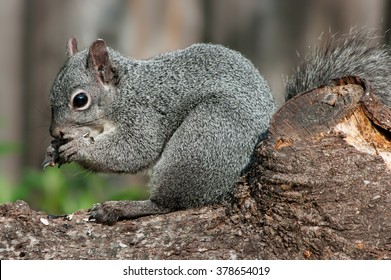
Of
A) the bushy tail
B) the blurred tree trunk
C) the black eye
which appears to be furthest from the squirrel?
the blurred tree trunk

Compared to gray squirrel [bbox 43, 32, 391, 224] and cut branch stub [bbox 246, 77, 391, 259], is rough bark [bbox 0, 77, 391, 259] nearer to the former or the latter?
cut branch stub [bbox 246, 77, 391, 259]

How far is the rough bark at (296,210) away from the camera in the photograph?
9.36ft

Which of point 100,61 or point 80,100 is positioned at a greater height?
point 100,61

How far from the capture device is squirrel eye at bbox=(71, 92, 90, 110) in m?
3.49

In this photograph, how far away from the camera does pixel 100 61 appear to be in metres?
3.54

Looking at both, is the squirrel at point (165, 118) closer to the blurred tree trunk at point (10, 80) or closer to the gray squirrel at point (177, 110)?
the gray squirrel at point (177, 110)

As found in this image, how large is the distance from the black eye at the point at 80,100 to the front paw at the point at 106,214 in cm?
51

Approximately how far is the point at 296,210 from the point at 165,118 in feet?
2.92

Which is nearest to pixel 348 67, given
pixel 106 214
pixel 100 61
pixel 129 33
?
pixel 100 61

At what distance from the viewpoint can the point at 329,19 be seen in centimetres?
579

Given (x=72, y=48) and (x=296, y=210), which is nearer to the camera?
(x=296, y=210)

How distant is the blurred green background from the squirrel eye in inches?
90.9

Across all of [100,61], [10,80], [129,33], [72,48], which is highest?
[129,33]

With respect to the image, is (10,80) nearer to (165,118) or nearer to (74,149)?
(74,149)
